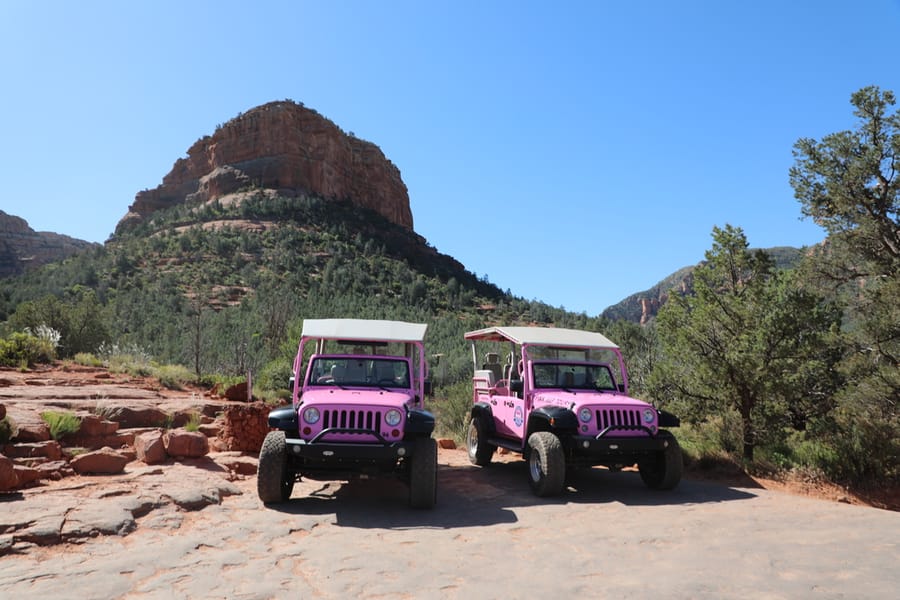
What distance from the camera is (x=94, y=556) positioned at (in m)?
4.56

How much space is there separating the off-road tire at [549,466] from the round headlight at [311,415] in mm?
3030

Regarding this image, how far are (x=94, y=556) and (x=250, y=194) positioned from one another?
78.4m

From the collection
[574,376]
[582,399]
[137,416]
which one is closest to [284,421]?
[582,399]

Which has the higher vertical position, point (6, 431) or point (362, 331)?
point (362, 331)

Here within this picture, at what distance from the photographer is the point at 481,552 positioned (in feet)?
16.3

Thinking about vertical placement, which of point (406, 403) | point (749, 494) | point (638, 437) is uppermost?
point (406, 403)

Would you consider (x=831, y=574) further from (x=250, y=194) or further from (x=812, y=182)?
(x=250, y=194)

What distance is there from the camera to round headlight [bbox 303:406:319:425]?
6.78m

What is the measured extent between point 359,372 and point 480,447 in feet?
10.2

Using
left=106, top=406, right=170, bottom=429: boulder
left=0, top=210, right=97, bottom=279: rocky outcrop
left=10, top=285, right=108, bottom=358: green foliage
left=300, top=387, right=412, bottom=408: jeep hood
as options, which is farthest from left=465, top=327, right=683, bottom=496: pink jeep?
left=0, top=210, right=97, bottom=279: rocky outcrop

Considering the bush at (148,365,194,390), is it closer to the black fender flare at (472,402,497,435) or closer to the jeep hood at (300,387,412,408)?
the black fender flare at (472,402,497,435)

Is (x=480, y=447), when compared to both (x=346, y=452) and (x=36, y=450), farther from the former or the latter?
(x=36, y=450)

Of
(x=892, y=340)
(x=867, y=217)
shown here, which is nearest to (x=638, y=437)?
(x=892, y=340)

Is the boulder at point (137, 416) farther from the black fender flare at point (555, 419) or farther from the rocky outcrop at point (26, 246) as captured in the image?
the rocky outcrop at point (26, 246)
